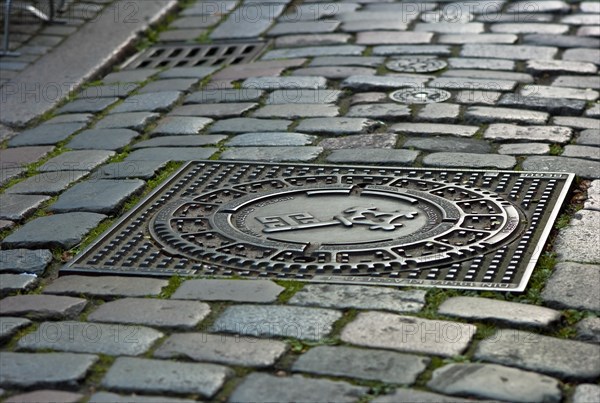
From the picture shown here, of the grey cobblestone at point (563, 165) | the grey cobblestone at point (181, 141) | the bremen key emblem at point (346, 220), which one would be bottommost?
the bremen key emblem at point (346, 220)

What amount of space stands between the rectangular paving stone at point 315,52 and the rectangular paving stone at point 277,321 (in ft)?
11.8

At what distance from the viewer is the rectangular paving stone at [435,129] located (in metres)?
5.50

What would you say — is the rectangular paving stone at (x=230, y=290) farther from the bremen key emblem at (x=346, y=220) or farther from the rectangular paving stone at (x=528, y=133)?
the rectangular paving stone at (x=528, y=133)

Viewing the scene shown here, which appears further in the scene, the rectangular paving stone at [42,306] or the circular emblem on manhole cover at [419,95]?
the circular emblem on manhole cover at [419,95]

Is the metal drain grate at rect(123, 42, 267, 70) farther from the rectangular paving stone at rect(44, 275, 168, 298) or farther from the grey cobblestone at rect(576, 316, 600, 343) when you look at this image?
the grey cobblestone at rect(576, 316, 600, 343)

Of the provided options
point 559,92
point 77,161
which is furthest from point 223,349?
point 559,92

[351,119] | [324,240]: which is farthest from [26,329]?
[351,119]

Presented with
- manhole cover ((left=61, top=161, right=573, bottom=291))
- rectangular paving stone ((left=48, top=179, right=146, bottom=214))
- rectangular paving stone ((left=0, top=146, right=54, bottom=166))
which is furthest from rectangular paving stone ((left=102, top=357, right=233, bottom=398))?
rectangular paving stone ((left=0, top=146, right=54, bottom=166))

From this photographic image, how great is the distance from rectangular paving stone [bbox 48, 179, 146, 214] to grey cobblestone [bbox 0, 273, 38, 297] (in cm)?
70

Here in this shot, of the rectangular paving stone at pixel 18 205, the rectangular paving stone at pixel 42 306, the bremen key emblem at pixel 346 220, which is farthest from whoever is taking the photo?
the rectangular paving stone at pixel 18 205

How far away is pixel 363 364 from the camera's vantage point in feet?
10.6

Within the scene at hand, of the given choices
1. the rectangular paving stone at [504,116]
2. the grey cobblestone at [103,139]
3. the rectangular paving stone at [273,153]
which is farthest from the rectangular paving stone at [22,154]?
the rectangular paving stone at [504,116]

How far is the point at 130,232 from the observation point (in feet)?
14.4

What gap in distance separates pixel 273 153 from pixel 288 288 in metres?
1.57
